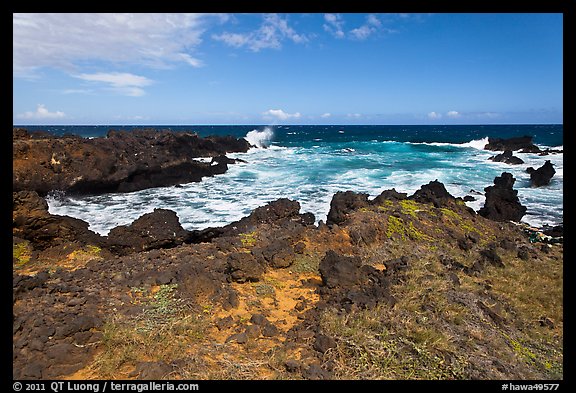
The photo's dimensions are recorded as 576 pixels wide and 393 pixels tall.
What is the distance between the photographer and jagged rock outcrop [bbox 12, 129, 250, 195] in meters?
20.0

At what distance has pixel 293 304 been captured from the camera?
5.74 meters

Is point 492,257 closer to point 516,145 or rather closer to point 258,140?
point 516,145

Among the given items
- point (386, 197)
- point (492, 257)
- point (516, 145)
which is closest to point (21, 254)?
point (386, 197)

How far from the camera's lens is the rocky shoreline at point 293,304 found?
408 centimetres

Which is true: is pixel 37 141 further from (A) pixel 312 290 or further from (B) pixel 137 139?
(A) pixel 312 290

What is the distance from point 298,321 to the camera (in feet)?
16.8

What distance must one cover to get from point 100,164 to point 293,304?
21342 millimetres

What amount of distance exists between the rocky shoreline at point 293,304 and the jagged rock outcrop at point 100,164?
449 inches

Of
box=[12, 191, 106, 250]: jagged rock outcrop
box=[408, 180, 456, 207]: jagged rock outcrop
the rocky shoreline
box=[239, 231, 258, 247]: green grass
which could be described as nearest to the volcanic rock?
the rocky shoreline

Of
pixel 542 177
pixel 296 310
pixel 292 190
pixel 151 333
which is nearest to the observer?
pixel 151 333

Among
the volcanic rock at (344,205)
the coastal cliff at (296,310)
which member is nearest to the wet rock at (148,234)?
the coastal cliff at (296,310)

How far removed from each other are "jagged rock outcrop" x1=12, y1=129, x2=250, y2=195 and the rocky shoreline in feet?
37.4
